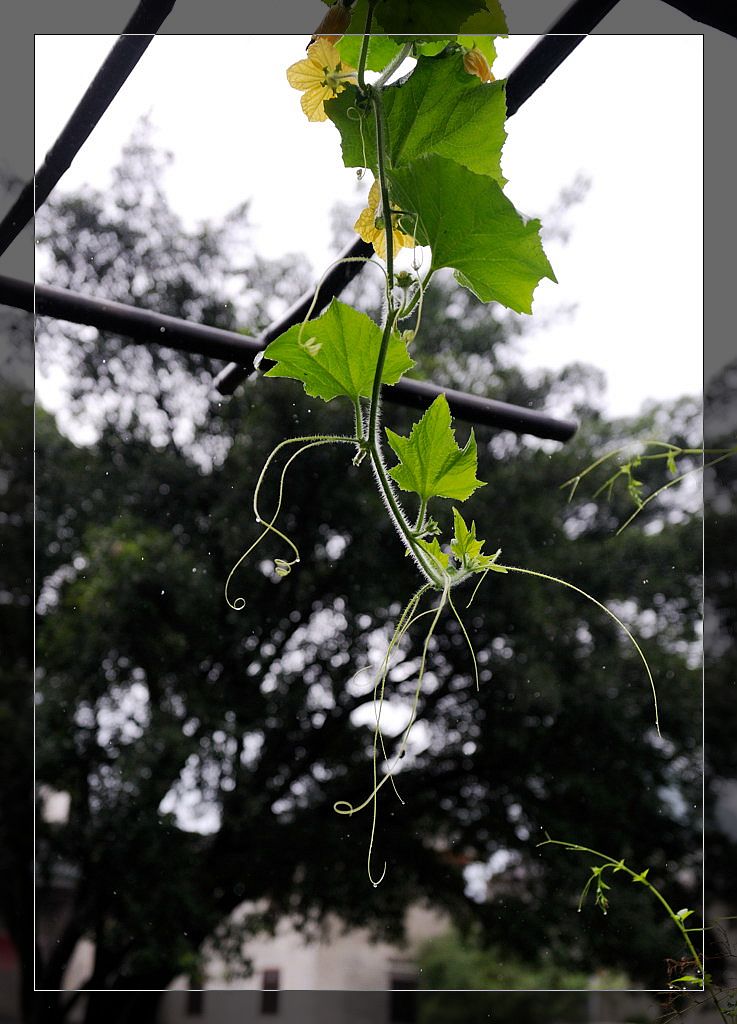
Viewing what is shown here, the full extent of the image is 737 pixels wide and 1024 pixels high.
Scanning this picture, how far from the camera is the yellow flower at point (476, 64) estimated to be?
179 mm

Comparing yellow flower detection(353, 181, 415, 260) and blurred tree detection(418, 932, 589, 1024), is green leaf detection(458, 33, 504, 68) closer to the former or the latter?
yellow flower detection(353, 181, 415, 260)

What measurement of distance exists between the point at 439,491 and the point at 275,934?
5.82ft

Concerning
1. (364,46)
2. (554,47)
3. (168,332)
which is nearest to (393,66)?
(364,46)

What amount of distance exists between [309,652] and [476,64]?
169 cm

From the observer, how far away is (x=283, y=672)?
182 cm

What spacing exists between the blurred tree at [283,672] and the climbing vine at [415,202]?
153cm

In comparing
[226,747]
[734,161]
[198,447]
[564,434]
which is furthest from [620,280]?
[564,434]

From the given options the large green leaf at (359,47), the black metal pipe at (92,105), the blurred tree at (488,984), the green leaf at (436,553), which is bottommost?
the blurred tree at (488,984)

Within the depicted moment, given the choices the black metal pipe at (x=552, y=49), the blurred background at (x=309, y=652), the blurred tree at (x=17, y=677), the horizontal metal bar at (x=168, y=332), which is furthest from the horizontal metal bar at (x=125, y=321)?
the blurred tree at (x=17, y=677)

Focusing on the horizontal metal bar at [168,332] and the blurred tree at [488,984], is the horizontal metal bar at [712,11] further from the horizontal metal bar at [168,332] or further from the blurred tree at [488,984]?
the blurred tree at [488,984]

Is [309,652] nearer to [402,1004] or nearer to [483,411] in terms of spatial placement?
[402,1004]

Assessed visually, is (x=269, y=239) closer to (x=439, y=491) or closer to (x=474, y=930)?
(x=474, y=930)

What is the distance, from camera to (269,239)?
1840 millimetres

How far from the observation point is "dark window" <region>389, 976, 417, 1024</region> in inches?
63.1
